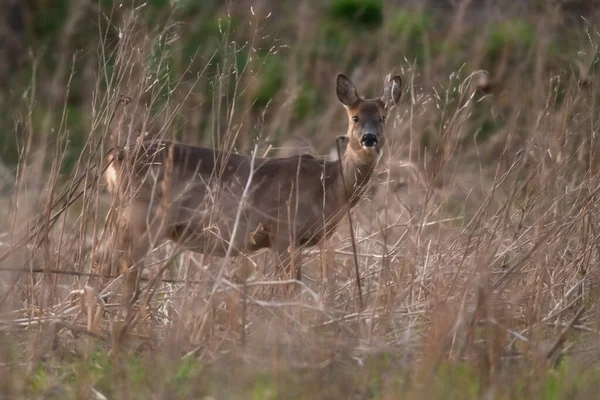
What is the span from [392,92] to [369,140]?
414mm

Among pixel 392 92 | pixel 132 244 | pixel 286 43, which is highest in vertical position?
pixel 392 92

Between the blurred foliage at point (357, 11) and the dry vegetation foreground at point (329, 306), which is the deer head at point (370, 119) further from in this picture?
the blurred foliage at point (357, 11)

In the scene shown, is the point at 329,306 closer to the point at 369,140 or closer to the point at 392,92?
the point at 369,140

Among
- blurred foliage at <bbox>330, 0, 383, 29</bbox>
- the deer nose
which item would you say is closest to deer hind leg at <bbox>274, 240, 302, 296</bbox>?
the deer nose

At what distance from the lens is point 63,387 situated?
505 centimetres

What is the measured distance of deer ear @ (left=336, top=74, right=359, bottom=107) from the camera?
8242mm

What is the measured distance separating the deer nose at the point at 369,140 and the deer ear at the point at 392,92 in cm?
29

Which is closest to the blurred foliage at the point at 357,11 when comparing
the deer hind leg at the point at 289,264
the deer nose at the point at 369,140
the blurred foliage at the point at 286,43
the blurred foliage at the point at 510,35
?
the blurred foliage at the point at 286,43

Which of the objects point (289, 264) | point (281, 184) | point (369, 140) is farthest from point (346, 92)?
point (289, 264)

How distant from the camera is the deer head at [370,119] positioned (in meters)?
7.84

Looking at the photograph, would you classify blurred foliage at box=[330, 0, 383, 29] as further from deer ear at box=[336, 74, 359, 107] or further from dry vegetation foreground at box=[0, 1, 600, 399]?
dry vegetation foreground at box=[0, 1, 600, 399]

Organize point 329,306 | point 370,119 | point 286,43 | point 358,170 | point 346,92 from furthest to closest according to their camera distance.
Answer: point 286,43 → point 346,92 → point 370,119 → point 358,170 → point 329,306

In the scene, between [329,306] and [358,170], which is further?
[358,170]

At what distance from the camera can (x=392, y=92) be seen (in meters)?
7.95
